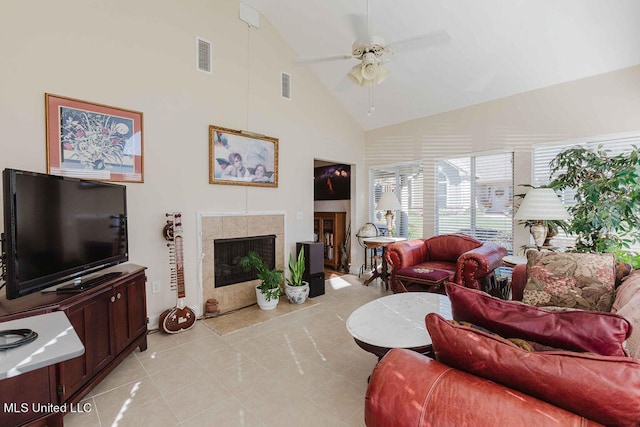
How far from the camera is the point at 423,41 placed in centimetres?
244

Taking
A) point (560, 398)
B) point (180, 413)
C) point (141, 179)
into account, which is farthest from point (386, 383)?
point (141, 179)

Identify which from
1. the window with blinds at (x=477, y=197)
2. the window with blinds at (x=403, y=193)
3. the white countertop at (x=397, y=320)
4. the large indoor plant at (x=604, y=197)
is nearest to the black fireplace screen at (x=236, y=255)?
the white countertop at (x=397, y=320)

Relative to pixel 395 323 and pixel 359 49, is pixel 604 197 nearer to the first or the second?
pixel 395 323

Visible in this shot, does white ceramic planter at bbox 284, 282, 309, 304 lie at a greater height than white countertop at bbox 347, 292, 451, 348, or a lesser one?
lesser

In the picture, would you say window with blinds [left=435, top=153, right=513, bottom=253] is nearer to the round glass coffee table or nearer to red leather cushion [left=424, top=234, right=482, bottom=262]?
red leather cushion [left=424, top=234, right=482, bottom=262]

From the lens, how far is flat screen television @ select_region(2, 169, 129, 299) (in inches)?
66.4

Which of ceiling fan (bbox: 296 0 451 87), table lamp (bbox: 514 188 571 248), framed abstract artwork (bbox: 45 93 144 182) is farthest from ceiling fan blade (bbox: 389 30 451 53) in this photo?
framed abstract artwork (bbox: 45 93 144 182)

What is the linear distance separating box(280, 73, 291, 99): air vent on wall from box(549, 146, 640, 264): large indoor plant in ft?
11.5

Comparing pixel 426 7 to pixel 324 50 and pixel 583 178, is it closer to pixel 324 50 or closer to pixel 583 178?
pixel 324 50

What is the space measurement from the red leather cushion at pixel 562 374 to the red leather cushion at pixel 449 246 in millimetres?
3386

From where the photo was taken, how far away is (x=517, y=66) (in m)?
3.49

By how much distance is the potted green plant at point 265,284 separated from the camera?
3.76 m

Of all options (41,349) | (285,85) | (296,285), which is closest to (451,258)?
(296,285)

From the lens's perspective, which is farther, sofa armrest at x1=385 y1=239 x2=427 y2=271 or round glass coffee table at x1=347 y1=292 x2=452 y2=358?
sofa armrest at x1=385 y1=239 x2=427 y2=271
